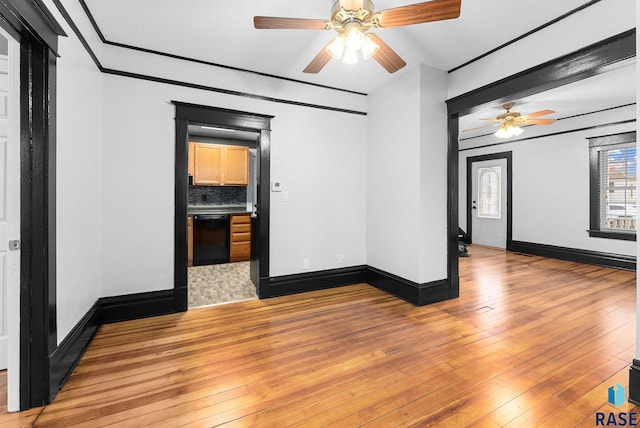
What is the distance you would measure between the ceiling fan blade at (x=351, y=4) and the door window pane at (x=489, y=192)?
248 inches

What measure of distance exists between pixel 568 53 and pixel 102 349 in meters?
4.36

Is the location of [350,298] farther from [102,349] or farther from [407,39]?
[407,39]

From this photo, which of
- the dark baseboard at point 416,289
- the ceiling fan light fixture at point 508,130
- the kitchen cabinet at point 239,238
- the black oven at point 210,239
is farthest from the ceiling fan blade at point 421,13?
the black oven at point 210,239

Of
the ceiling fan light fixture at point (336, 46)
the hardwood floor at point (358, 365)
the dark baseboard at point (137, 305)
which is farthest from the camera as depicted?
the dark baseboard at point (137, 305)

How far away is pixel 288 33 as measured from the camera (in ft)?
8.66

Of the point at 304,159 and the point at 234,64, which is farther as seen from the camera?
the point at 304,159

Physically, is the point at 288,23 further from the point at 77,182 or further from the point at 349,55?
the point at 77,182

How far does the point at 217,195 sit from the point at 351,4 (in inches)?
193

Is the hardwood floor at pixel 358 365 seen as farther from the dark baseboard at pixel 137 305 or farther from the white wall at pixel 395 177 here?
the white wall at pixel 395 177

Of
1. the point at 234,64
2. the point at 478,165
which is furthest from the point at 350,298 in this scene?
the point at 478,165

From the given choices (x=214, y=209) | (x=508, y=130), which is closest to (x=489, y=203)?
(x=508, y=130)

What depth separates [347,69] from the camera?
3342mm

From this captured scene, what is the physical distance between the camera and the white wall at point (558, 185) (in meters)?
5.09

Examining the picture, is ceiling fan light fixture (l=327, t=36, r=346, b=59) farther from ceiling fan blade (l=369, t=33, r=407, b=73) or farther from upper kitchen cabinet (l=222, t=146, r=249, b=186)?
upper kitchen cabinet (l=222, t=146, r=249, b=186)
